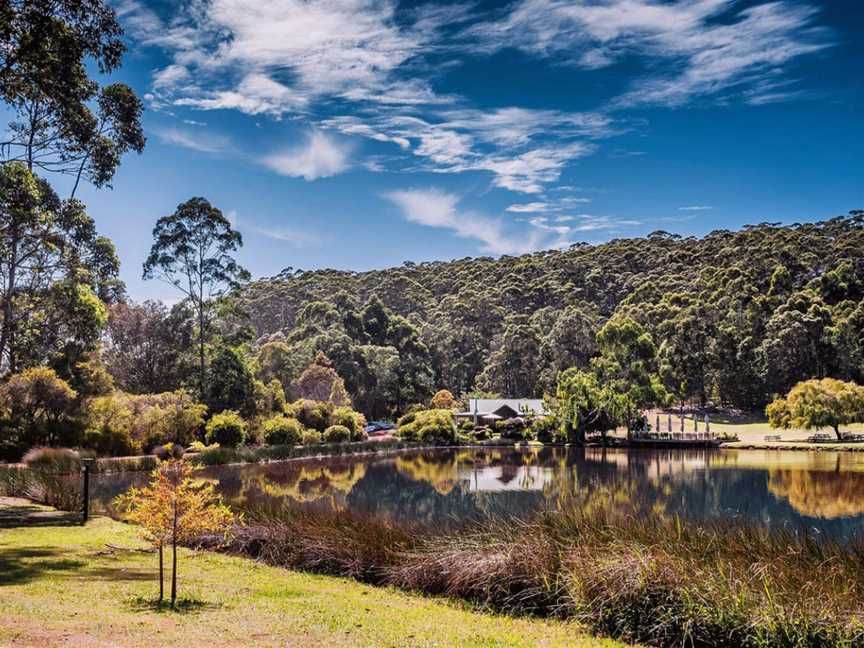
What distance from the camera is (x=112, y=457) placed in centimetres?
3106

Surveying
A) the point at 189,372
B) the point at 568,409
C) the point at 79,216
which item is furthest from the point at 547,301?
the point at 79,216

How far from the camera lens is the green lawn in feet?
23.5

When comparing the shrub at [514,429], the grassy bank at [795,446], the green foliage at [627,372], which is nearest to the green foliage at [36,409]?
the green foliage at [627,372]

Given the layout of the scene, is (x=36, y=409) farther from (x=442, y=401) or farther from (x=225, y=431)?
(x=442, y=401)

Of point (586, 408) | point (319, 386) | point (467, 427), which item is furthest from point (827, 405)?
Answer: point (319, 386)

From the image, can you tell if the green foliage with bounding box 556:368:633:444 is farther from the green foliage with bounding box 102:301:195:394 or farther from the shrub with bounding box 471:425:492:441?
the green foliage with bounding box 102:301:195:394

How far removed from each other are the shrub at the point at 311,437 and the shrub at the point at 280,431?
1.95 m

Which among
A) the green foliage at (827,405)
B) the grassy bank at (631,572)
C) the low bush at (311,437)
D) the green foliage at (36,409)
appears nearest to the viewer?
the grassy bank at (631,572)

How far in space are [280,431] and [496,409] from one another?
80.0 feet

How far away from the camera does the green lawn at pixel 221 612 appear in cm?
718

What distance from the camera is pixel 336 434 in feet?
150

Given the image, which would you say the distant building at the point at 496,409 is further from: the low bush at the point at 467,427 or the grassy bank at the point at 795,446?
the grassy bank at the point at 795,446

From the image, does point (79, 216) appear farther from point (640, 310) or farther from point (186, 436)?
point (640, 310)

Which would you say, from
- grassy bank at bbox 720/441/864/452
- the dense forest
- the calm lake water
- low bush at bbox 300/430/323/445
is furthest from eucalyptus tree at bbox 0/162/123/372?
grassy bank at bbox 720/441/864/452
